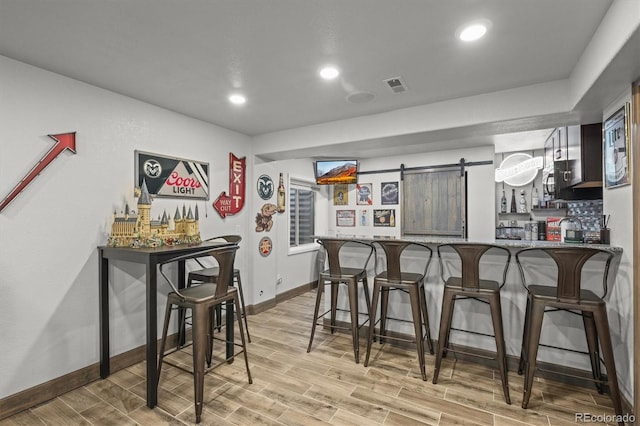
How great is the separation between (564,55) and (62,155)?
12.1ft

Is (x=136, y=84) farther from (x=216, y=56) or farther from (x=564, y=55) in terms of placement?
(x=564, y=55)

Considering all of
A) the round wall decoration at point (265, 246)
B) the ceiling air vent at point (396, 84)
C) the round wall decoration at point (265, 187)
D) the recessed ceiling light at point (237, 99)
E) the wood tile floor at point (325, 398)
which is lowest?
the wood tile floor at point (325, 398)

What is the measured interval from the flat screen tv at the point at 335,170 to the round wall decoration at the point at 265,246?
1815 mm

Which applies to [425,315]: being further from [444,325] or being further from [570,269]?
[570,269]

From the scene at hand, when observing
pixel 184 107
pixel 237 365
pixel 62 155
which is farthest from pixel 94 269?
pixel 184 107

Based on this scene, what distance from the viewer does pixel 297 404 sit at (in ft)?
7.16

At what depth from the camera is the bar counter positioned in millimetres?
2336

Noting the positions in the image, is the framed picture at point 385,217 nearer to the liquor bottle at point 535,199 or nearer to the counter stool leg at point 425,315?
the liquor bottle at point 535,199

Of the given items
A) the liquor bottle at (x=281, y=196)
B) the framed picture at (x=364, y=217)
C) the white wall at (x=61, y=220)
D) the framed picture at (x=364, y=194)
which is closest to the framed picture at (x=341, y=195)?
the framed picture at (x=364, y=194)

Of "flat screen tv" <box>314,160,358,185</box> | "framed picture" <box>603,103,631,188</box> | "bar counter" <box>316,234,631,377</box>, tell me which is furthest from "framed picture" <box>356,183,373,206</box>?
"framed picture" <box>603,103,631,188</box>

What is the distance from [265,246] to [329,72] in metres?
2.64

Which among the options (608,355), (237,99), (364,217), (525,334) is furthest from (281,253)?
(608,355)

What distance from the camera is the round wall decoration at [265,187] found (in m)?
4.27

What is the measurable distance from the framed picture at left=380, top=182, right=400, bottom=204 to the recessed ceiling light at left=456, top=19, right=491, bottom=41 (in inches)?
152
